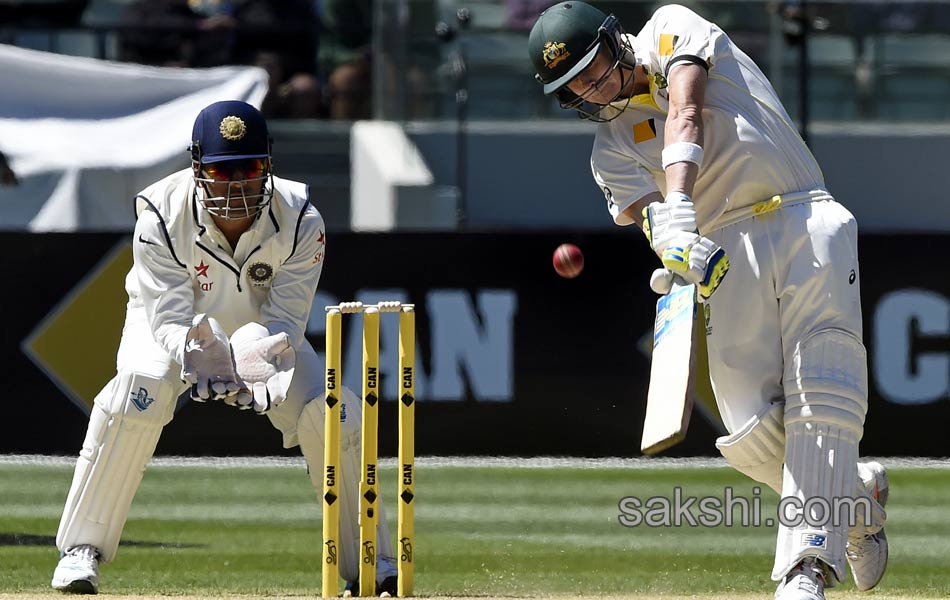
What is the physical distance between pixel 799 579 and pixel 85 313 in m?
4.98

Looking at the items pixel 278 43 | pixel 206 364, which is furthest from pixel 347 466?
pixel 278 43

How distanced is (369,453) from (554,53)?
3.92 ft

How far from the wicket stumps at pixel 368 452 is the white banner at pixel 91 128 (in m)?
5.57

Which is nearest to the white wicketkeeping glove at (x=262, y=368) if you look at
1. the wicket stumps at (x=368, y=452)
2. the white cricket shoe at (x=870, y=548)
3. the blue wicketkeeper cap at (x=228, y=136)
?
the wicket stumps at (x=368, y=452)

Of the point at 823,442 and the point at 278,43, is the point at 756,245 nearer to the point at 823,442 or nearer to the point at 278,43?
the point at 823,442

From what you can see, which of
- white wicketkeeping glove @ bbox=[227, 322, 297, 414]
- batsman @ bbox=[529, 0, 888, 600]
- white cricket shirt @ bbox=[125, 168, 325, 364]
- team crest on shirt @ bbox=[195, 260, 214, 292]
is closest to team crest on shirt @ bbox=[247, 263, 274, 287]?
white cricket shirt @ bbox=[125, 168, 325, 364]

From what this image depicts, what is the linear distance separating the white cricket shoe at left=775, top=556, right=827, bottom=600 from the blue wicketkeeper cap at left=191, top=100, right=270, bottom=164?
6.23ft

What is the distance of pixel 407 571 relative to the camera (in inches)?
175

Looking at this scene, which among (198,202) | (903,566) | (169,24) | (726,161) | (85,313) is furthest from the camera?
(169,24)

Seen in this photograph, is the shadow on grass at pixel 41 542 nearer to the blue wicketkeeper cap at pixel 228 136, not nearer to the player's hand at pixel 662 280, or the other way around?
the blue wicketkeeper cap at pixel 228 136

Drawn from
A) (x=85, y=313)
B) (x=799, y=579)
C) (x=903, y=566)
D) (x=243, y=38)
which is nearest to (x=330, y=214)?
(x=243, y=38)

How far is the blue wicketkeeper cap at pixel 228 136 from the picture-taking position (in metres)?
4.58

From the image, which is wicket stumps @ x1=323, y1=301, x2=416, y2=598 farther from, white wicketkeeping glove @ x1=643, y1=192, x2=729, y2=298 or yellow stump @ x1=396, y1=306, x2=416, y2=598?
white wicketkeeping glove @ x1=643, y1=192, x2=729, y2=298

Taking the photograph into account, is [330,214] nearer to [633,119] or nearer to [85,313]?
[85,313]
